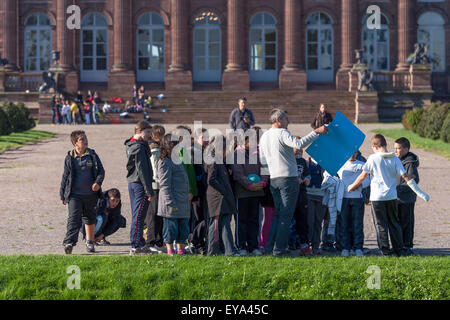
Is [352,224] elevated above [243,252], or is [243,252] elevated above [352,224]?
[352,224]

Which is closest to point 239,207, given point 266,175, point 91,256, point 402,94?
point 266,175

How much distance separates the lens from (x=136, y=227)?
11.8m

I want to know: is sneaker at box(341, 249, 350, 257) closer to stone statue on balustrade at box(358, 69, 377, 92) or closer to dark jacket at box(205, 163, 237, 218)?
dark jacket at box(205, 163, 237, 218)

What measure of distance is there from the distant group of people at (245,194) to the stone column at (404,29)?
38758 millimetres

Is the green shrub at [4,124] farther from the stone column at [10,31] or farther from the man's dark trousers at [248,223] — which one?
the man's dark trousers at [248,223]

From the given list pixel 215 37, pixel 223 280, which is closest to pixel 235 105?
pixel 215 37

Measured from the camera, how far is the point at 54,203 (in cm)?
1647

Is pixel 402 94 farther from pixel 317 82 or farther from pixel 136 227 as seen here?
pixel 136 227

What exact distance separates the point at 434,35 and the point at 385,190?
4219 centimetres

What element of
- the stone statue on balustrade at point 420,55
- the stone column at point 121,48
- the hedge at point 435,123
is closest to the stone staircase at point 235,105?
the stone column at point 121,48

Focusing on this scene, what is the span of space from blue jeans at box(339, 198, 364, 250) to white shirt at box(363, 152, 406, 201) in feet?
2.14

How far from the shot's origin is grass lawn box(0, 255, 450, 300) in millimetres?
9422

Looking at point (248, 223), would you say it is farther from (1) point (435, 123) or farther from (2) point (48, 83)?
(2) point (48, 83)

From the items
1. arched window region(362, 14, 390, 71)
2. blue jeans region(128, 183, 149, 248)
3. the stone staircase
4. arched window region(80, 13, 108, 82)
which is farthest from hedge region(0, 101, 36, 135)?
arched window region(362, 14, 390, 71)
